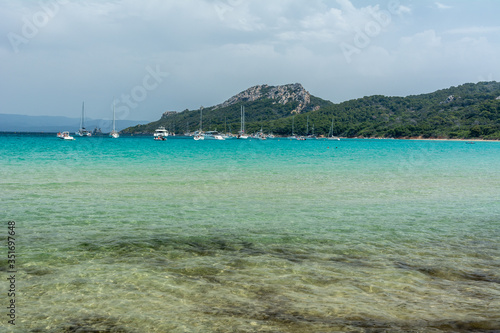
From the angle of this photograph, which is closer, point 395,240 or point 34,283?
point 34,283

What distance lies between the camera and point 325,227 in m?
13.3

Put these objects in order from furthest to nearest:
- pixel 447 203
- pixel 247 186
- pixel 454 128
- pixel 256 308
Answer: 1. pixel 454 128
2. pixel 247 186
3. pixel 447 203
4. pixel 256 308

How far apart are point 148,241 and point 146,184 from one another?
13556mm

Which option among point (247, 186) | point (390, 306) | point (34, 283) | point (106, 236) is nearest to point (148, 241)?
point (106, 236)

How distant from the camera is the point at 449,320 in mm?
6395

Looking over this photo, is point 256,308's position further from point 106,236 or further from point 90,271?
point 106,236

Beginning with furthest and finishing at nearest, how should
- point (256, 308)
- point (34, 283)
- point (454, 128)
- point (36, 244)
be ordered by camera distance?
point (454, 128) → point (36, 244) → point (34, 283) → point (256, 308)

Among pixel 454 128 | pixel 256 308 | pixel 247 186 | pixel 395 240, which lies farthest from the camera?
pixel 454 128

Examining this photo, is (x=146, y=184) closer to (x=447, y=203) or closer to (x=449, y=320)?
(x=447, y=203)

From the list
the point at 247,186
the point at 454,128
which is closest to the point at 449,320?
A: the point at 247,186

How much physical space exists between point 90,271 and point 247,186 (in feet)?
51.9

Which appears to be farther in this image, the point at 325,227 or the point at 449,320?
the point at 325,227

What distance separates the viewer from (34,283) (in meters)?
7.92

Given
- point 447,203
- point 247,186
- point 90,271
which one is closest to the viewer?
point 90,271
